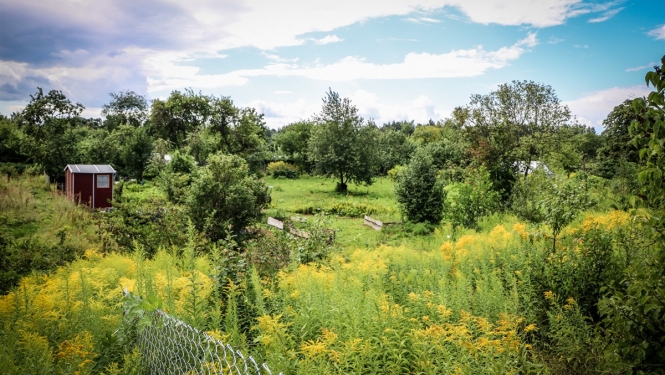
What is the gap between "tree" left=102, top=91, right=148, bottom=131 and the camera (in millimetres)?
49875

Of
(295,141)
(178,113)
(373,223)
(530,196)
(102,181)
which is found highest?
(178,113)

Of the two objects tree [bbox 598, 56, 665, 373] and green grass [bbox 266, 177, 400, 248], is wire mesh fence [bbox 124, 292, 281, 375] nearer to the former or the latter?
tree [bbox 598, 56, 665, 373]

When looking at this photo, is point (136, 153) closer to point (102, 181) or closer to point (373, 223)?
point (102, 181)

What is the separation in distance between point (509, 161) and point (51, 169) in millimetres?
22341

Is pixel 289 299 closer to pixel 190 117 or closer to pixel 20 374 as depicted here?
pixel 20 374

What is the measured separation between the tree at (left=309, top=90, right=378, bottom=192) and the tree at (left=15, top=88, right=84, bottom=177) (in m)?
13.6

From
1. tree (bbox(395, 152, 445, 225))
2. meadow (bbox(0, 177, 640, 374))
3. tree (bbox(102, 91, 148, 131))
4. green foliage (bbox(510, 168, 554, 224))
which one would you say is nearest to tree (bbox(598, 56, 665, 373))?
meadow (bbox(0, 177, 640, 374))

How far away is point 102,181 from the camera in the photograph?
17.4 m

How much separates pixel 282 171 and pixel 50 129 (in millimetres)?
18025

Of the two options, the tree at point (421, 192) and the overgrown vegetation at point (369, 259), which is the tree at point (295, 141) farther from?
the tree at point (421, 192)

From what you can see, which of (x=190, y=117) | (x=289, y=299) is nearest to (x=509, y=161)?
(x=289, y=299)

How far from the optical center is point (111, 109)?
2066 inches

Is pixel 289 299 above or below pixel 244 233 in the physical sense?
above

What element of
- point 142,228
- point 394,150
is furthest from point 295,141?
point 142,228
